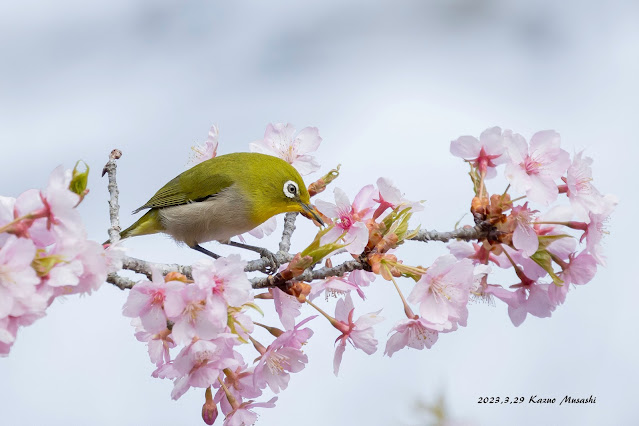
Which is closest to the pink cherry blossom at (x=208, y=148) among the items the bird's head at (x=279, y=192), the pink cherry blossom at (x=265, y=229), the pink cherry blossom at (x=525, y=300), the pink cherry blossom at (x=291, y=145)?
the pink cherry blossom at (x=291, y=145)

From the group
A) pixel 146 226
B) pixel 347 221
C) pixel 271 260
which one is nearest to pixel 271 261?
pixel 271 260

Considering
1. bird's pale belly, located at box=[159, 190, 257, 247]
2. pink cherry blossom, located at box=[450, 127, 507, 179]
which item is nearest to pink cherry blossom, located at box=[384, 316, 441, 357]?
pink cherry blossom, located at box=[450, 127, 507, 179]

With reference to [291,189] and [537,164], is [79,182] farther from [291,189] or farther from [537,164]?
[291,189]

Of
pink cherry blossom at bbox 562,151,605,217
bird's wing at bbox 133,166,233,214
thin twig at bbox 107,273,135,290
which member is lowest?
bird's wing at bbox 133,166,233,214

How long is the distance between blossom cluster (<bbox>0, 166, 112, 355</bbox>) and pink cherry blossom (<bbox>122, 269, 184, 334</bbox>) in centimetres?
40

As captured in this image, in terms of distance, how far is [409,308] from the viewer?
3.54 metres

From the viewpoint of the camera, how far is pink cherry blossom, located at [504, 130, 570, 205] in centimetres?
346

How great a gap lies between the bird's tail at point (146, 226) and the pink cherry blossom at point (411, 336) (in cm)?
301

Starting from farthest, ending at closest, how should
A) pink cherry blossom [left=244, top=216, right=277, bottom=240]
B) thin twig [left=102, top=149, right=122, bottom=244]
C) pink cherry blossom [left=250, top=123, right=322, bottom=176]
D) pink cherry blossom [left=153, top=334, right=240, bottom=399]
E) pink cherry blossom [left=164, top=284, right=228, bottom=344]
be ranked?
pink cherry blossom [left=244, top=216, right=277, bottom=240] → pink cherry blossom [left=250, top=123, right=322, bottom=176] → thin twig [left=102, top=149, right=122, bottom=244] → pink cherry blossom [left=153, top=334, right=240, bottom=399] → pink cherry blossom [left=164, top=284, right=228, bottom=344]

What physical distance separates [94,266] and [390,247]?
1.52 m

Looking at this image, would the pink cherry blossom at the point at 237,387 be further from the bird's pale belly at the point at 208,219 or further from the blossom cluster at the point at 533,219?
the bird's pale belly at the point at 208,219

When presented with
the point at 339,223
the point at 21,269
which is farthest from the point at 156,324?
the point at 339,223

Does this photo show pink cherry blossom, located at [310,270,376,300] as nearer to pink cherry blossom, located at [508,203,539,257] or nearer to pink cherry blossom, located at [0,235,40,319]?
pink cherry blossom, located at [508,203,539,257]

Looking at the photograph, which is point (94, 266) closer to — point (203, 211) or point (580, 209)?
point (580, 209)
